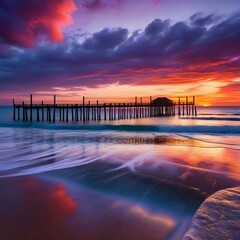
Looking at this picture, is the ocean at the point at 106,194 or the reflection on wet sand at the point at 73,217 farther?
the ocean at the point at 106,194

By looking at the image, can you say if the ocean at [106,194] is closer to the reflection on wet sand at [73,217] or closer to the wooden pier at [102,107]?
the reflection on wet sand at [73,217]

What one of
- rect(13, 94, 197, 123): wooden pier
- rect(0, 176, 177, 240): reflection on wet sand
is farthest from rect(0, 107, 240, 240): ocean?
rect(13, 94, 197, 123): wooden pier

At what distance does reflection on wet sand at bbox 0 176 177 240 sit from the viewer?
3.24 metres

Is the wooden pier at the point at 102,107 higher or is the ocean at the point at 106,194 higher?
the wooden pier at the point at 102,107

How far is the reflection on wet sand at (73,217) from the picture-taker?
10.6 feet

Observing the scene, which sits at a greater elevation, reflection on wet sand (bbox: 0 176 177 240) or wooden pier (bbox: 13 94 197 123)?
wooden pier (bbox: 13 94 197 123)

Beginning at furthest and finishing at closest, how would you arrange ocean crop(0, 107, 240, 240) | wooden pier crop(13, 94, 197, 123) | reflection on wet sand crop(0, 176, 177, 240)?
1. wooden pier crop(13, 94, 197, 123)
2. ocean crop(0, 107, 240, 240)
3. reflection on wet sand crop(0, 176, 177, 240)

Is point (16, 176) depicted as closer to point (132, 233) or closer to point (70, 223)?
point (70, 223)

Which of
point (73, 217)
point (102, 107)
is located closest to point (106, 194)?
point (73, 217)

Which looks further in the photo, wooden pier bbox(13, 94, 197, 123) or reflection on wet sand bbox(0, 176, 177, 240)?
wooden pier bbox(13, 94, 197, 123)

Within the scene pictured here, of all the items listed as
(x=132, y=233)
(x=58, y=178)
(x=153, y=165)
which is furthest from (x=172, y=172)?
(x=132, y=233)

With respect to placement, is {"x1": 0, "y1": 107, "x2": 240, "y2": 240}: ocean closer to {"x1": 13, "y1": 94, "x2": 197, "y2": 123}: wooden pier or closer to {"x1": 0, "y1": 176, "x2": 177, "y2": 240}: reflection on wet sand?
{"x1": 0, "y1": 176, "x2": 177, "y2": 240}: reflection on wet sand

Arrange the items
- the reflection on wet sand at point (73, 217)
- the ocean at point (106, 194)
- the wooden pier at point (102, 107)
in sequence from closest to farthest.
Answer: the reflection on wet sand at point (73, 217) → the ocean at point (106, 194) → the wooden pier at point (102, 107)

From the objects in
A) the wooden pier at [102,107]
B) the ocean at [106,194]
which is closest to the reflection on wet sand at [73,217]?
→ the ocean at [106,194]
